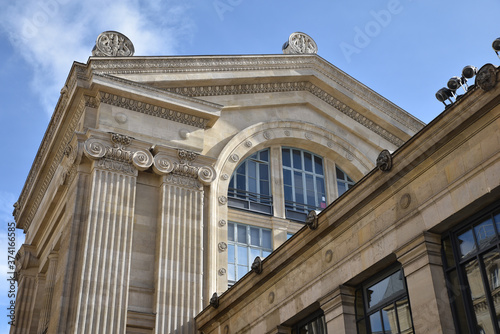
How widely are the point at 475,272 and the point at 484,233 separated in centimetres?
78

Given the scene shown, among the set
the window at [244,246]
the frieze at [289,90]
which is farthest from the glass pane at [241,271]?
the frieze at [289,90]

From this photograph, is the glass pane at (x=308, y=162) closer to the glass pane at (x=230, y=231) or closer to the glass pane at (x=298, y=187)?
the glass pane at (x=298, y=187)

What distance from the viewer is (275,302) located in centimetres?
1830

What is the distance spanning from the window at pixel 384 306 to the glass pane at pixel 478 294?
159 centimetres

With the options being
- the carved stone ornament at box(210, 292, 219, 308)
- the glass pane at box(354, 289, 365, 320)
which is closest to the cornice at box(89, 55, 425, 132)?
the carved stone ornament at box(210, 292, 219, 308)

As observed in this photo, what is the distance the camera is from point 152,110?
Result: 2475 cm

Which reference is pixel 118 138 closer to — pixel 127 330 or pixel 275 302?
pixel 127 330

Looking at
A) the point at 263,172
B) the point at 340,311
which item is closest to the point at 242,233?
the point at 263,172

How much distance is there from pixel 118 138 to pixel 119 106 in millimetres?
1655

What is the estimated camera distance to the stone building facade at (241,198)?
45.4 ft

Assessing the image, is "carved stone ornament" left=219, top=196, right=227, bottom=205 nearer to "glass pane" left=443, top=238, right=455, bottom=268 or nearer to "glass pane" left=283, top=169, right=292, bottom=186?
"glass pane" left=283, top=169, right=292, bottom=186

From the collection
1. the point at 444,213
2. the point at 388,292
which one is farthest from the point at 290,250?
the point at 444,213

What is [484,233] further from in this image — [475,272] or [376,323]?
[376,323]

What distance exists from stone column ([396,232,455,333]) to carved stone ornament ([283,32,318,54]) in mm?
18234
